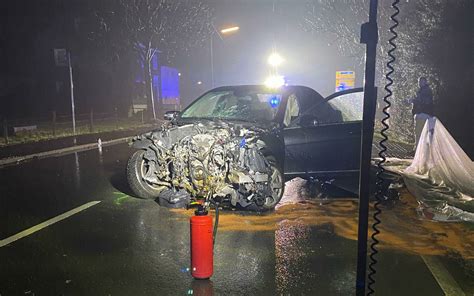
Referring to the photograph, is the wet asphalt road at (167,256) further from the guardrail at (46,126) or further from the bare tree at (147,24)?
the bare tree at (147,24)

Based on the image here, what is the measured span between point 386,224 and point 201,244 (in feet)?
9.62

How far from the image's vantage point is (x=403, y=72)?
12.7 metres

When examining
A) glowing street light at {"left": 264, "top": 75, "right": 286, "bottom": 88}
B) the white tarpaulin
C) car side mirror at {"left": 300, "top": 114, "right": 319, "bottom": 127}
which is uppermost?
glowing street light at {"left": 264, "top": 75, "right": 286, "bottom": 88}

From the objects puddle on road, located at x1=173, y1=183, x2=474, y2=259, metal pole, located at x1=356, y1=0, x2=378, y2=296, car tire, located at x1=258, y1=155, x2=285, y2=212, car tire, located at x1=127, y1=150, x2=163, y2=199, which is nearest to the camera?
metal pole, located at x1=356, y1=0, x2=378, y2=296

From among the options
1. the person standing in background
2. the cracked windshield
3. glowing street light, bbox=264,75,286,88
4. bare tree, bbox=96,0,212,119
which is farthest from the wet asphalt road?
bare tree, bbox=96,0,212,119

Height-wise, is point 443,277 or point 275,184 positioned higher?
point 275,184

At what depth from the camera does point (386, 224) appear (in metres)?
5.45

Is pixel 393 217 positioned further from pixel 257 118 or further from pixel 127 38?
pixel 127 38

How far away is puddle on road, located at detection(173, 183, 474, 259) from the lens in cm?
464

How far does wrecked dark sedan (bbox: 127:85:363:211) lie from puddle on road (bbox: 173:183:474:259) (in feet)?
1.07

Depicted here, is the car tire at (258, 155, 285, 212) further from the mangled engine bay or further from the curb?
the curb

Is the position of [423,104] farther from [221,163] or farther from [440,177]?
[221,163]

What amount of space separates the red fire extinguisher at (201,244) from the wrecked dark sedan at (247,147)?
6.48 ft

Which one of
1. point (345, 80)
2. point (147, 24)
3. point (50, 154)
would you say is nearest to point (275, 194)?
point (50, 154)
